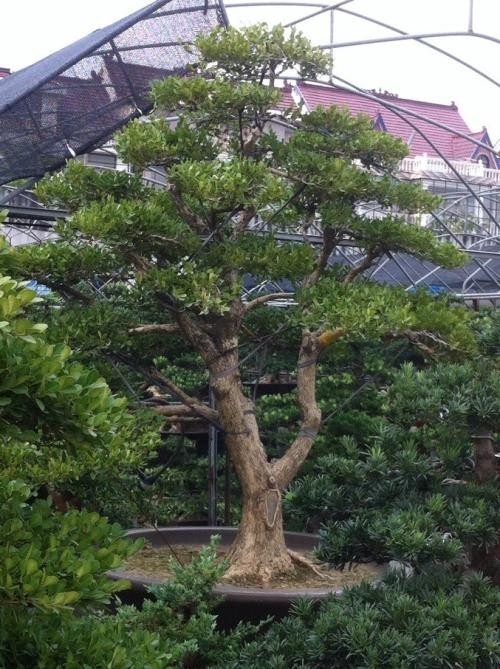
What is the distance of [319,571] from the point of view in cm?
504

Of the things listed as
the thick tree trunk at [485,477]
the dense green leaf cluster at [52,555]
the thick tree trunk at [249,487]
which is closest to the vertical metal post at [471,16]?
the thick tree trunk at [249,487]

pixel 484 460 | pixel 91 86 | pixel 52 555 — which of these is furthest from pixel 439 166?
pixel 52 555

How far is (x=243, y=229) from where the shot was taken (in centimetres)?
491

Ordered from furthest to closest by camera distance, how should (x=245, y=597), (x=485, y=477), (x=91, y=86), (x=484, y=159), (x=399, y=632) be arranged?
(x=484, y=159)
(x=91, y=86)
(x=245, y=597)
(x=485, y=477)
(x=399, y=632)

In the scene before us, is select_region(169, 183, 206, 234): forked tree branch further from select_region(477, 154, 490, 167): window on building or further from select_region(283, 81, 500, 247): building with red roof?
select_region(477, 154, 490, 167): window on building

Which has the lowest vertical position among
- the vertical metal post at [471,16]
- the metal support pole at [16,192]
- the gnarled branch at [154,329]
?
the gnarled branch at [154,329]

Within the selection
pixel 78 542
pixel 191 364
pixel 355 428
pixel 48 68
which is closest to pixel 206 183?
pixel 48 68

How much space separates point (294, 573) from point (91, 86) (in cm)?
304

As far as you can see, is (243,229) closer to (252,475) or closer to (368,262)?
(368,262)

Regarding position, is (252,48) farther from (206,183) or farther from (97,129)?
→ (97,129)

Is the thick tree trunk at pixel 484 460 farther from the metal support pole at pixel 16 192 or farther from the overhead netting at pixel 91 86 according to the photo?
the metal support pole at pixel 16 192

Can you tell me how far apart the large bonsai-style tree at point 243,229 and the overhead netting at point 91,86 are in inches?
31.3

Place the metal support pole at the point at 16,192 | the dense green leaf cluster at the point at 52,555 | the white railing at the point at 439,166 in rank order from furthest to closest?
the white railing at the point at 439,166 → the metal support pole at the point at 16,192 → the dense green leaf cluster at the point at 52,555

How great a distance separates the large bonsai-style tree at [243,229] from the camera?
164 inches
